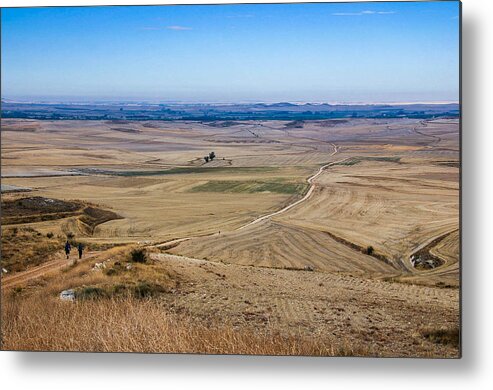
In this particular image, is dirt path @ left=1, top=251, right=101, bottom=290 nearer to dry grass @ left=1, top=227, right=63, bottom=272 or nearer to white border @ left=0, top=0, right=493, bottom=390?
dry grass @ left=1, top=227, right=63, bottom=272

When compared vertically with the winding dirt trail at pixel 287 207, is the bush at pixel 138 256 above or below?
below

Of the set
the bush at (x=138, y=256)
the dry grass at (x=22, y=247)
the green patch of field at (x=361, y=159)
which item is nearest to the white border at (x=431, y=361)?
the green patch of field at (x=361, y=159)

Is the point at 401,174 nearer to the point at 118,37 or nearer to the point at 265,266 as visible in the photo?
the point at 265,266

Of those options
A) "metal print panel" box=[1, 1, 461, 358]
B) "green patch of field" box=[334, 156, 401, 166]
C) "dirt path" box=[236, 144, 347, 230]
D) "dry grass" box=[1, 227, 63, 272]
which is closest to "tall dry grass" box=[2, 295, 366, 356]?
"metal print panel" box=[1, 1, 461, 358]

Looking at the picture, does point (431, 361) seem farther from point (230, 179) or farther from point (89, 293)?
point (89, 293)

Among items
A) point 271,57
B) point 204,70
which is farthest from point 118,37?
point 271,57

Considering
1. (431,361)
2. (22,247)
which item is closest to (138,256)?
(22,247)

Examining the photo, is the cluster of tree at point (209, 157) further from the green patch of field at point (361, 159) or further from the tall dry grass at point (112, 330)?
the tall dry grass at point (112, 330)
